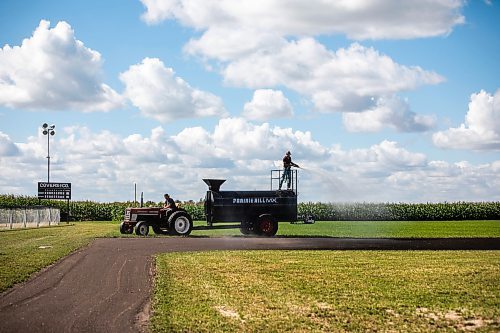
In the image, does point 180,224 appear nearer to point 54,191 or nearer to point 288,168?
point 288,168

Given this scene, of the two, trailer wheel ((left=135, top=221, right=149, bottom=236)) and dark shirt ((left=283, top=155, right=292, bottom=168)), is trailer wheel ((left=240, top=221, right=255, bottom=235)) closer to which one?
dark shirt ((left=283, top=155, right=292, bottom=168))

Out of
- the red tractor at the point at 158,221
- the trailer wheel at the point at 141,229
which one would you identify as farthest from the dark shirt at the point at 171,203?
the trailer wheel at the point at 141,229

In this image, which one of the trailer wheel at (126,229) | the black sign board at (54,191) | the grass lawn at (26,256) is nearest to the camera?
the grass lawn at (26,256)

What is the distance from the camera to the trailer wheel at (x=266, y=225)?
3522 centimetres

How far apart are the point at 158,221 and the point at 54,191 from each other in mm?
31806

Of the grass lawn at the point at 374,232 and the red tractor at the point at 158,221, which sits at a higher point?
the red tractor at the point at 158,221

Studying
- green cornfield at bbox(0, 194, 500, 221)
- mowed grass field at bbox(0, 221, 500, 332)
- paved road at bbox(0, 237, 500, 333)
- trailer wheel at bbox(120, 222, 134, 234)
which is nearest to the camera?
paved road at bbox(0, 237, 500, 333)

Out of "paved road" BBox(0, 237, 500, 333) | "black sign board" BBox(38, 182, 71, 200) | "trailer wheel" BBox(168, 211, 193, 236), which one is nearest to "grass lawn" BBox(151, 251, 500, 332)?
"paved road" BBox(0, 237, 500, 333)

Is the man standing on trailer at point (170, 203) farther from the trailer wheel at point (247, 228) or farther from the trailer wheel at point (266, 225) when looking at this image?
the trailer wheel at point (266, 225)

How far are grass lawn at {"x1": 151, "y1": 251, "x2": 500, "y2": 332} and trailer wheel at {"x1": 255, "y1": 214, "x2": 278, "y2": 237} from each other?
12.6 meters

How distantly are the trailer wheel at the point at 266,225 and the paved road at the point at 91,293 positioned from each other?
7829 millimetres

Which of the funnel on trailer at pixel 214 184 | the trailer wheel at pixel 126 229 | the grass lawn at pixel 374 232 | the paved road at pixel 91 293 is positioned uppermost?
the funnel on trailer at pixel 214 184

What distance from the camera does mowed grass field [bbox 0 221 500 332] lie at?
11.5 m

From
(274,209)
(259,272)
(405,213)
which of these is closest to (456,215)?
(405,213)
